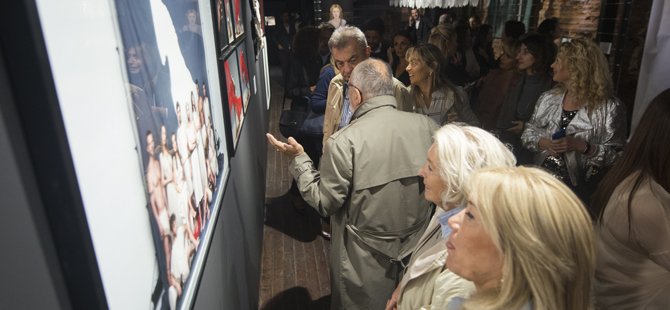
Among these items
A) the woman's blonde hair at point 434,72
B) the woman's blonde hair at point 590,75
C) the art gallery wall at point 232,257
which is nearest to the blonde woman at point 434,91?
the woman's blonde hair at point 434,72

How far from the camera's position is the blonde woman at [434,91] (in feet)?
11.1

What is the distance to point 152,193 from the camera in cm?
77

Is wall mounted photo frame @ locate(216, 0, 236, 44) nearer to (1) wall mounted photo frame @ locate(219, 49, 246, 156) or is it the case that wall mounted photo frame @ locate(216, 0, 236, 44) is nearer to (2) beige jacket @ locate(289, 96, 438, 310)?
(1) wall mounted photo frame @ locate(219, 49, 246, 156)

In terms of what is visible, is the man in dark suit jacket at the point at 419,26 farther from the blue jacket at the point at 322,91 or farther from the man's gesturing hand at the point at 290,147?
the man's gesturing hand at the point at 290,147

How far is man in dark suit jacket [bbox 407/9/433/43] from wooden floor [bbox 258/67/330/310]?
4.18m

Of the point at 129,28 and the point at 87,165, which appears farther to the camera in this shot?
the point at 129,28

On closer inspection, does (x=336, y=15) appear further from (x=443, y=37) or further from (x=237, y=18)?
(x=237, y=18)

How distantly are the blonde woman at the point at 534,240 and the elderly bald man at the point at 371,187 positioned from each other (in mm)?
1156

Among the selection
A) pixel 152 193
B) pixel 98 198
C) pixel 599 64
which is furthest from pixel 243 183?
pixel 599 64

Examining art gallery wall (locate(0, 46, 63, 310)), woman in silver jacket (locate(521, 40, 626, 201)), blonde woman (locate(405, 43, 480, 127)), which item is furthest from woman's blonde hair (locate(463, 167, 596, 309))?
blonde woman (locate(405, 43, 480, 127))

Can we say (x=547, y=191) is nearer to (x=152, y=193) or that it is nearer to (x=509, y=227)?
(x=509, y=227)

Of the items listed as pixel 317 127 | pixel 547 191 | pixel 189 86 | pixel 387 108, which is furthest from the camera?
pixel 317 127

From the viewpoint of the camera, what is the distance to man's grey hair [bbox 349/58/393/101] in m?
2.26

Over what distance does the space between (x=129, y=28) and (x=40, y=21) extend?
0.27 metres
